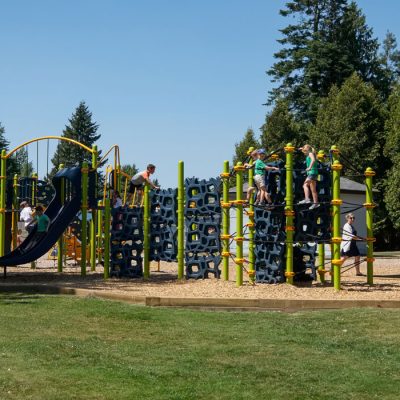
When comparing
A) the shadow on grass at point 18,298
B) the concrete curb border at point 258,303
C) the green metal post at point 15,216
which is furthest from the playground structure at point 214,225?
the shadow on grass at point 18,298

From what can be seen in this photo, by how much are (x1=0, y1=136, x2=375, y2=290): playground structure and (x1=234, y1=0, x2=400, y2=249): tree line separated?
27056 millimetres

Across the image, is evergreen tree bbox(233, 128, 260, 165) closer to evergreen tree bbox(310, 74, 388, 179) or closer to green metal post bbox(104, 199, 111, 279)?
evergreen tree bbox(310, 74, 388, 179)

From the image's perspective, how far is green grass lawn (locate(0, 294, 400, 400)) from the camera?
7102mm

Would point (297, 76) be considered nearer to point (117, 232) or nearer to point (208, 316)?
point (117, 232)

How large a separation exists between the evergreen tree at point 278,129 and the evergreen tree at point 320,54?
3.81 meters

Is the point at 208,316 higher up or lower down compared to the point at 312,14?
lower down

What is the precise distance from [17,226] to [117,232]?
593cm

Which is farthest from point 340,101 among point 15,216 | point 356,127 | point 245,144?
point 15,216

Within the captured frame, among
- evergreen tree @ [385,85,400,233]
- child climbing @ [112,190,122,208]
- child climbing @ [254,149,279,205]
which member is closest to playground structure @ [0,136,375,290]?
child climbing @ [254,149,279,205]

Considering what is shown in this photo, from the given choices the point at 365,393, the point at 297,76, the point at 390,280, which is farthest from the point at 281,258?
the point at 297,76

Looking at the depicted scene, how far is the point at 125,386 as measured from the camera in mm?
7152

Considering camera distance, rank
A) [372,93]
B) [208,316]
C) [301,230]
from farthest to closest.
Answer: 1. [372,93]
2. [301,230]
3. [208,316]

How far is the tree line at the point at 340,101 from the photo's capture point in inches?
1868

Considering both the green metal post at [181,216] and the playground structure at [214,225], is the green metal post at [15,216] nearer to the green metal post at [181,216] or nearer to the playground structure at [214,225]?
the playground structure at [214,225]
